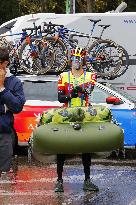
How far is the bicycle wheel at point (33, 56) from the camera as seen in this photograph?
1656 cm

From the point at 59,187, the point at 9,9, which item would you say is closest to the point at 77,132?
the point at 59,187

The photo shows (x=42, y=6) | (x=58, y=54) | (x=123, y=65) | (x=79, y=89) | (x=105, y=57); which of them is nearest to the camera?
(x=79, y=89)

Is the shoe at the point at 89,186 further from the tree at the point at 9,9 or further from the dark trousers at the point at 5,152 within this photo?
the tree at the point at 9,9

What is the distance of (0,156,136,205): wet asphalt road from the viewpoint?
896 cm

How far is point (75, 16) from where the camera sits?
17.6m

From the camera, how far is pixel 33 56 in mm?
16969

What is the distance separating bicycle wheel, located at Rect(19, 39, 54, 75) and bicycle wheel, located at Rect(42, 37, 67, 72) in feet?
0.41

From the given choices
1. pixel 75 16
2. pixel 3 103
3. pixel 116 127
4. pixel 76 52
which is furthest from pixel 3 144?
pixel 75 16

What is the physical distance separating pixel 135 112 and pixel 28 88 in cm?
223

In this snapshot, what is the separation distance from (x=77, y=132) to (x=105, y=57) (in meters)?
8.63

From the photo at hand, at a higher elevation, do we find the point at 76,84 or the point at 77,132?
the point at 76,84

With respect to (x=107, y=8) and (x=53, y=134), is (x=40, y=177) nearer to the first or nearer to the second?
(x=53, y=134)

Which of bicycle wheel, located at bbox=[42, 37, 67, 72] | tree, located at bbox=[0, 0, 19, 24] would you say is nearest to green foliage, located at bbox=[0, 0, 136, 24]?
tree, located at bbox=[0, 0, 19, 24]

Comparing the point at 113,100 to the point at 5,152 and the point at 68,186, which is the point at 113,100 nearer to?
the point at 68,186
